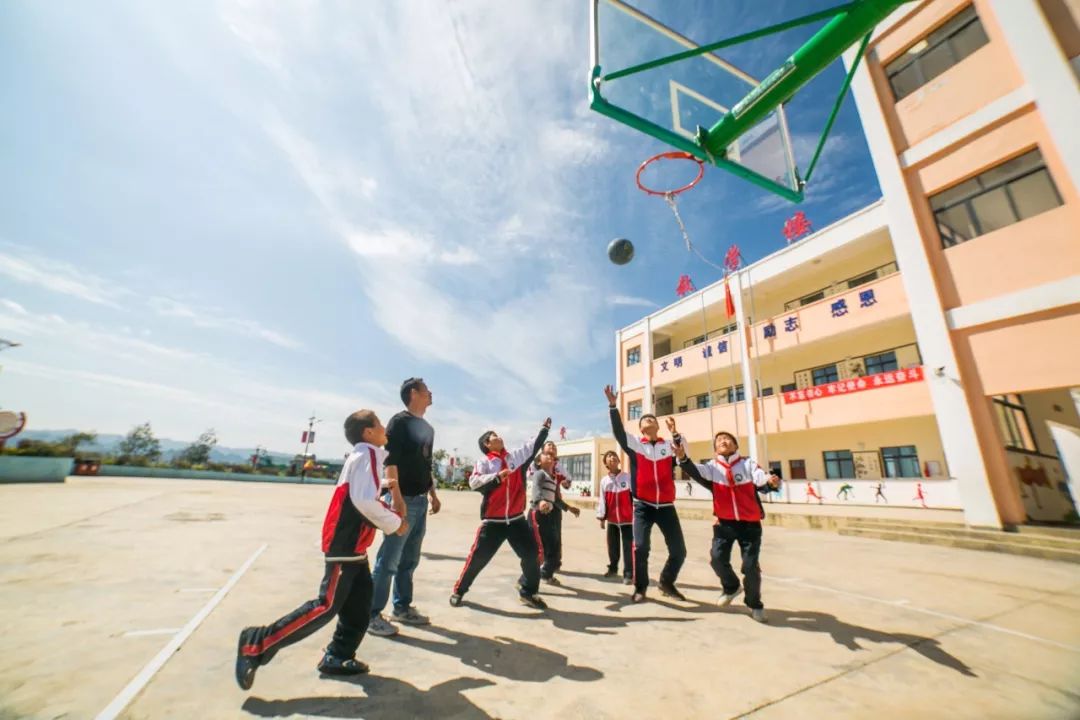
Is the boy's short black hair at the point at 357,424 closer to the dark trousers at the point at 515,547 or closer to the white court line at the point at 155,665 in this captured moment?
the white court line at the point at 155,665

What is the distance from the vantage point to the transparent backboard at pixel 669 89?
18.0 feet

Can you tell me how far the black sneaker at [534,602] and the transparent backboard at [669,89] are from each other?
5.65 m

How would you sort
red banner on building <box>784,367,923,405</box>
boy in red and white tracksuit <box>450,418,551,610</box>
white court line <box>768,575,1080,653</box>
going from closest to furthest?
white court line <box>768,575,1080,653</box>
boy in red and white tracksuit <box>450,418,551,610</box>
red banner on building <box>784,367,923,405</box>

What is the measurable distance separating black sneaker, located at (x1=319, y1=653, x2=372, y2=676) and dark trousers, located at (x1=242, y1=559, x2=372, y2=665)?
3cm

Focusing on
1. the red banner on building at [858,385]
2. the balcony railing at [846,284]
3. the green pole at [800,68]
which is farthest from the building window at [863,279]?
the green pole at [800,68]

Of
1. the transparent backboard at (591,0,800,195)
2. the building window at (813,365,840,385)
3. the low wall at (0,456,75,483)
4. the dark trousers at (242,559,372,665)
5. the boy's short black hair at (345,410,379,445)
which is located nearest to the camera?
the dark trousers at (242,559,372,665)

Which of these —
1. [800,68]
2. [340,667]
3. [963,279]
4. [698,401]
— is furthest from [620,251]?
[698,401]

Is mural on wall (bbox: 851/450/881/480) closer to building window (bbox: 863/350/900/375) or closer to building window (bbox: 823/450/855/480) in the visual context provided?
building window (bbox: 823/450/855/480)

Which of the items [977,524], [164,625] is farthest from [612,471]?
[977,524]

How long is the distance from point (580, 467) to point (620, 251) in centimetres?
2640

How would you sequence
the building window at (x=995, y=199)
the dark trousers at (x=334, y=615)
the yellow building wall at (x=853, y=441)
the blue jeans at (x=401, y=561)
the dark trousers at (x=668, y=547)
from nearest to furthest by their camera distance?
the dark trousers at (x=334, y=615), the blue jeans at (x=401, y=561), the dark trousers at (x=668, y=547), the building window at (x=995, y=199), the yellow building wall at (x=853, y=441)

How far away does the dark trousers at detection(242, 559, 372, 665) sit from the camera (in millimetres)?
2396

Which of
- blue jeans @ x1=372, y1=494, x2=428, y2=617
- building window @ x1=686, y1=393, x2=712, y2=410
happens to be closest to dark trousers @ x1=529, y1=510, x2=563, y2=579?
blue jeans @ x1=372, y1=494, x2=428, y2=617

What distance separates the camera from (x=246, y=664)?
89.8 inches
